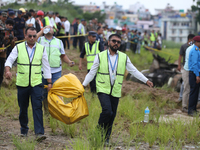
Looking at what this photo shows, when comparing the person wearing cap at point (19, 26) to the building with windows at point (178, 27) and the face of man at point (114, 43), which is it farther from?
the building with windows at point (178, 27)

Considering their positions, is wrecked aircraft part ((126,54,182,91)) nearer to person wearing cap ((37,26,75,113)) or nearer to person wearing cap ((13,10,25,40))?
person wearing cap ((13,10,25,40))

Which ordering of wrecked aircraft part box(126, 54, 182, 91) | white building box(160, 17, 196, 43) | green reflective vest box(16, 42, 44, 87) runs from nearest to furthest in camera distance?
green reflective vest box(16, 42, 44, 87), wrecked aircraft part box(126, 54, 182, 91), white building box(160, 17, 196, 43)

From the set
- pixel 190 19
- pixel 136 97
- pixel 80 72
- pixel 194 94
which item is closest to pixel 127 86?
pixel 136 97

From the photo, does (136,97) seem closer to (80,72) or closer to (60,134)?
(80,72)

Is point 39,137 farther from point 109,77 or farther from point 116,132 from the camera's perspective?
point 116,132

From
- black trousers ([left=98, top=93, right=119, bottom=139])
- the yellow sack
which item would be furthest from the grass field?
the yellow sack

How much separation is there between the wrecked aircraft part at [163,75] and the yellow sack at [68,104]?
23.0 ft

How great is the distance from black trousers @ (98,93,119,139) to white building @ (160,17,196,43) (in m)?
98.1

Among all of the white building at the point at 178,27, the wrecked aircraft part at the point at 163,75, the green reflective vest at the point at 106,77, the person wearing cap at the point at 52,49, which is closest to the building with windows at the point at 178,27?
the white building at the point at 178,27

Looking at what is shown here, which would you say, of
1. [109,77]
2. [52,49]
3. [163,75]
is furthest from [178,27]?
[109,77]

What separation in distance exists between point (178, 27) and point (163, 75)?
9230 cm

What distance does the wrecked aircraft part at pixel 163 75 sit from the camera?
39.0 feet

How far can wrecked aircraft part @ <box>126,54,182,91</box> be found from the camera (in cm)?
1188

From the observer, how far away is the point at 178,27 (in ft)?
331
